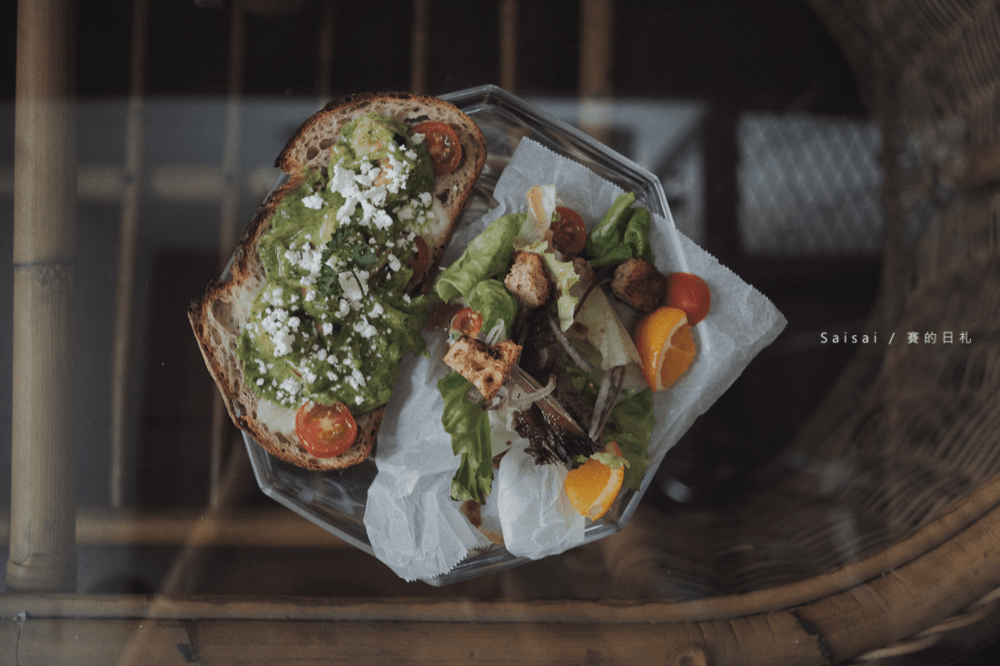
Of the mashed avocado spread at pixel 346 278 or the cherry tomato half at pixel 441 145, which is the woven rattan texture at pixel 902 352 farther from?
the cherry tomato half at pixel 441 145

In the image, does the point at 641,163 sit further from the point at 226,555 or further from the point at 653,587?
the point at 226,555

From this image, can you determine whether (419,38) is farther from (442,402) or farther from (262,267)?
(442,402)

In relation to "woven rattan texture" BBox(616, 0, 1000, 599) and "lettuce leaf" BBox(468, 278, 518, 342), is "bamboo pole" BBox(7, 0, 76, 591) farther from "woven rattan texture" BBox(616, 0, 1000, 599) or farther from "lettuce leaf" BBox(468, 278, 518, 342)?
"woven rattan texture" BBox(616, 0, 1000, 599)

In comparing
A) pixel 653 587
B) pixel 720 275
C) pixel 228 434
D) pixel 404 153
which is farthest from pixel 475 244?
pixel 653 587

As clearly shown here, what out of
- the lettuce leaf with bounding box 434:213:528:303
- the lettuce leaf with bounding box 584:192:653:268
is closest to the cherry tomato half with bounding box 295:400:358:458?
the lettuce leaf with bounding box 434:213:528:303

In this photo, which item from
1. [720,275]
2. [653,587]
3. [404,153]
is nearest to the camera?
[404,153]

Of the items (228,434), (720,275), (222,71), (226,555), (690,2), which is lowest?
(226,555)

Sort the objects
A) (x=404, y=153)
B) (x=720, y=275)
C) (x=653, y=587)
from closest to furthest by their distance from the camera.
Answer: (x=404, y=153)
(x=720, y=275)
(x=653, y=587)
